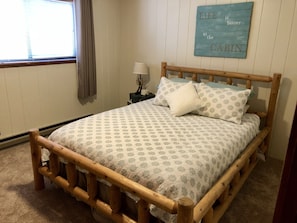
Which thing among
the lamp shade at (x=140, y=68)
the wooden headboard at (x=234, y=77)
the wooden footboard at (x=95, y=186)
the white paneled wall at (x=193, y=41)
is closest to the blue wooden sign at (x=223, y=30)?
the white paneled wall at (x=193, y=41)

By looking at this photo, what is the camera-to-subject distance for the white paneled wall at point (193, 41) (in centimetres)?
262

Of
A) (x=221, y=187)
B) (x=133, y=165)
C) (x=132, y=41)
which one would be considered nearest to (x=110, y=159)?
(x=133, y=165)

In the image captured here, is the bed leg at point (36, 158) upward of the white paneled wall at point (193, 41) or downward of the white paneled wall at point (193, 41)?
downward

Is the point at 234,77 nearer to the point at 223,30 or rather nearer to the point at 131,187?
the point at 223,30

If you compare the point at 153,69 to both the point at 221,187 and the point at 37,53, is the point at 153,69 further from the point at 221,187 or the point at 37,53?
the point at 221,187

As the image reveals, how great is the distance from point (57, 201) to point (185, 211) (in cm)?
135

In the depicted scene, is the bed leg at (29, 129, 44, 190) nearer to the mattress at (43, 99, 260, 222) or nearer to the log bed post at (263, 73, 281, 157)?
the mattress at (43, 99, 260, 222)

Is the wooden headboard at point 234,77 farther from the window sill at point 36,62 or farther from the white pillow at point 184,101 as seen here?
the window sill at point 36,62

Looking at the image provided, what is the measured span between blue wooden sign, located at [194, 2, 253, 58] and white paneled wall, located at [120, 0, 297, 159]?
0.22 ft

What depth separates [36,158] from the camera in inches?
84.3

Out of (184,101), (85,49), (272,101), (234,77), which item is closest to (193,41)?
(234,77)

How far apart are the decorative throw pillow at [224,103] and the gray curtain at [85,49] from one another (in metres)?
1.80

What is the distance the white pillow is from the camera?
2.64 meters

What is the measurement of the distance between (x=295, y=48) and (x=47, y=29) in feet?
9.95
